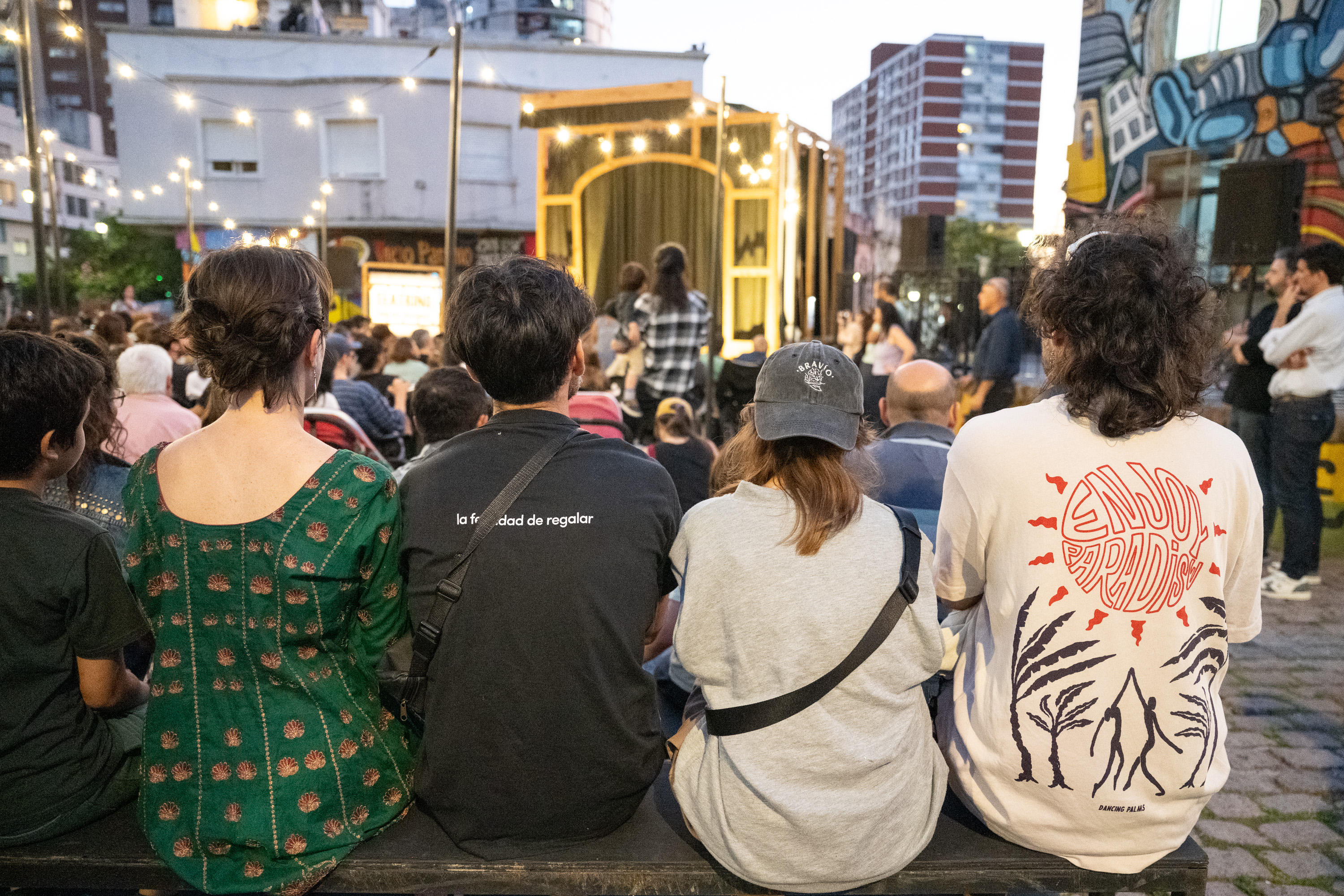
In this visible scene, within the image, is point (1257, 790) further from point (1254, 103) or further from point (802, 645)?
point (1254, 103)

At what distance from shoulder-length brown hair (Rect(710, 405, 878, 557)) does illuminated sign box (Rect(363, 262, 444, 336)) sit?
10.4 meters

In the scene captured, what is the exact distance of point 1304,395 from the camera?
5395mm

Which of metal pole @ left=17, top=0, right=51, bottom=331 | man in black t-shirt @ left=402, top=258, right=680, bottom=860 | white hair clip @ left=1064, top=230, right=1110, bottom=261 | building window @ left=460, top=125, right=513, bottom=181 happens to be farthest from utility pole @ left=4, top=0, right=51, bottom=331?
building window @ left=460, top=125, right=513, bottom=181

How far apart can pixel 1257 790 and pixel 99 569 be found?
380 cm

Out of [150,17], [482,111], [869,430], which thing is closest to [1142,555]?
[869,430]

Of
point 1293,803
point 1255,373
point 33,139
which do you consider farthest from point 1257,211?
point 33,139

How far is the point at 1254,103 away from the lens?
11109 mm

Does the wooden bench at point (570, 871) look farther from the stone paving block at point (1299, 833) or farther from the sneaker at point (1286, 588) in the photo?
the sneaker at point (1286, 588)

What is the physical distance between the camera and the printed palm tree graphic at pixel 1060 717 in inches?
75.5

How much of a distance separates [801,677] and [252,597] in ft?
3.81

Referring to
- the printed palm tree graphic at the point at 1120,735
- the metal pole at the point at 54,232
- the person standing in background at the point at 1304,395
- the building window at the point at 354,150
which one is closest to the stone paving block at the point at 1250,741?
the person standing in background at the point at 1304,395

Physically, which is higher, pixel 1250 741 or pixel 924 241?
pixel 924 241

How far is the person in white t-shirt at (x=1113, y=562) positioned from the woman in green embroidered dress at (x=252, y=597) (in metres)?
1.39

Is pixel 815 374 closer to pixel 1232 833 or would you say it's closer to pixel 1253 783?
pixel 1232 833
